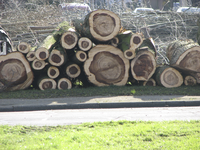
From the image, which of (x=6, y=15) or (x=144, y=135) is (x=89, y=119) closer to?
(x=144, y=135)

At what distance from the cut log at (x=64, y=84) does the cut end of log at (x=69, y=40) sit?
1.33 metres

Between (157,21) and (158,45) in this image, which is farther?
(157,21)

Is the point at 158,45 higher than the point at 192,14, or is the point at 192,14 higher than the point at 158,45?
the point at 192,14

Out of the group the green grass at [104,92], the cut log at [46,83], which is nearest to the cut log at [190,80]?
the green grass at [104,92]

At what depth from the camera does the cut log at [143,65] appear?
34.6 ft

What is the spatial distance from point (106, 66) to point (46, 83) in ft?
8.37

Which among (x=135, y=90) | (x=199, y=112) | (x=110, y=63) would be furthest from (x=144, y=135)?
(x=110, y=63)

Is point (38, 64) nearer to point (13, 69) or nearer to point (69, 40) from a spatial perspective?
point (13, 69)

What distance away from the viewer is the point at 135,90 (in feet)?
32.9

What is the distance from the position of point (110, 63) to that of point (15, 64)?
3.85 meters

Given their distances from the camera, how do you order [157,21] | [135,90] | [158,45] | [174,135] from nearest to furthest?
1. [174,135]
2. [135,90]
3. [158,45]
4. [157,21]

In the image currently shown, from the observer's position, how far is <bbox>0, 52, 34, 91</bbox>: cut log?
10.2 meters

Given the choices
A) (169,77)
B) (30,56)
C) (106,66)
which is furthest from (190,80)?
(30,56)

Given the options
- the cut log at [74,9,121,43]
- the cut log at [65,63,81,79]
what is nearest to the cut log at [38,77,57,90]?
the cut log at [65,63,81,79]
